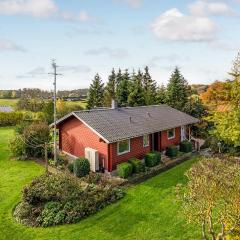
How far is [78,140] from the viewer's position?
25.3 meters

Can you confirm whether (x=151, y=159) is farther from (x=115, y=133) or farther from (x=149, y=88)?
(x=149, y=88)

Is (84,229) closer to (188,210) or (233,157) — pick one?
(188,210)

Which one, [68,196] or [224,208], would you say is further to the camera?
[68,196]

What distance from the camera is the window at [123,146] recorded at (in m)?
23.5

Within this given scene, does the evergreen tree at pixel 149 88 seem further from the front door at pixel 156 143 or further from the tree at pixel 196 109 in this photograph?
the front door at pixel 156 143

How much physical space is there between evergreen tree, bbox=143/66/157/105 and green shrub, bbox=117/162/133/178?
80.7ft

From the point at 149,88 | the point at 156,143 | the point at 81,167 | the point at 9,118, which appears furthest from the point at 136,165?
the point at 9,118

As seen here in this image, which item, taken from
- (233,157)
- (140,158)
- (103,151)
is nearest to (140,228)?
(103,151)

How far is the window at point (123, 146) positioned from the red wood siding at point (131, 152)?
0.28m

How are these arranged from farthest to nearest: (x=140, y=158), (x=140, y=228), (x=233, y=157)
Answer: (x=233, y=157)
(x=140, y=158)
(x=140, y=228)

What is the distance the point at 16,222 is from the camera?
16.0 m

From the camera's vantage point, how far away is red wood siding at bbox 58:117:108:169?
2306 cm

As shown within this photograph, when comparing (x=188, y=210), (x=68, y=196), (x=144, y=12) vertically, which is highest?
(x=144, y=12)

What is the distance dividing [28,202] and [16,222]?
1491 mm
